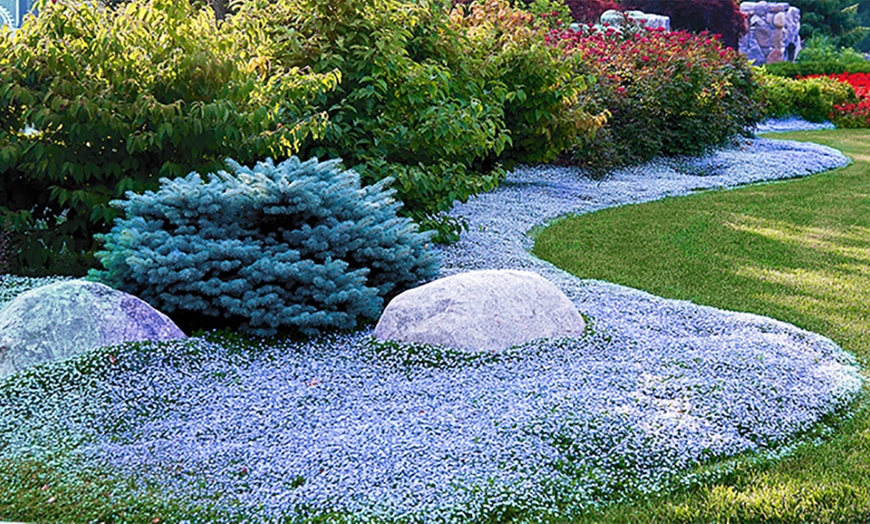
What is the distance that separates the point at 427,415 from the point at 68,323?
5.68ft

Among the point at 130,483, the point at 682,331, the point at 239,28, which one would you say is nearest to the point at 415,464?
the point at 130,483

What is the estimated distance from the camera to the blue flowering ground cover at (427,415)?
2.98m

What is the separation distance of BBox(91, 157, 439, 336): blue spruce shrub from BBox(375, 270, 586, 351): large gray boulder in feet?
0.95

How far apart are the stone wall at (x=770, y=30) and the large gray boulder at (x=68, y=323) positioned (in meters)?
35.3

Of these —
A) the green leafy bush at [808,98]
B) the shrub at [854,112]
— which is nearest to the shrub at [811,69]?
the shrub at [854,112]

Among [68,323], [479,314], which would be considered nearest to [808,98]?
[479,314]

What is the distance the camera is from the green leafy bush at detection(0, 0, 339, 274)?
16.6ft

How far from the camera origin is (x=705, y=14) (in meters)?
32.7

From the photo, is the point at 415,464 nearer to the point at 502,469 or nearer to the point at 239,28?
the point at 502,469

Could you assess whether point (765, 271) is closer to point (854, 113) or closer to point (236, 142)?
point (236, 142)

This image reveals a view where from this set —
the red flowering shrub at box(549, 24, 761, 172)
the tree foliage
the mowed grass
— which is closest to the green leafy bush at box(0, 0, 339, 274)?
the mowed grass

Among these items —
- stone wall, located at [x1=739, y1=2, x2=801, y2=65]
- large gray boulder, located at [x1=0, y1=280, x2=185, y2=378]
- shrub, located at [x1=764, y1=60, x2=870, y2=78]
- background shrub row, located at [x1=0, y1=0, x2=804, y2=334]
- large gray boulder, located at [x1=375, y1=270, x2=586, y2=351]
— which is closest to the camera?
large gray boulder, located at [x1=0, y1=280, x2=185, y2=378]

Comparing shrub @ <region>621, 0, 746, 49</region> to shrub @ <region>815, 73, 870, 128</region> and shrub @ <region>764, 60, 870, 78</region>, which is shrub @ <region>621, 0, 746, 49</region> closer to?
shrub @ <region>764, 60, 870, 78</region>

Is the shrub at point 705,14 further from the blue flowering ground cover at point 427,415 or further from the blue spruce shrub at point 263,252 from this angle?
the blue flowering ground cover at point 427,415
